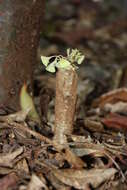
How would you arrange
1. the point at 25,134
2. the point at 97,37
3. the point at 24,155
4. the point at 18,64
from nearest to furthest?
the point at 24,155 → the point at 25,134 → the point at 18,64 → the point at 97,37

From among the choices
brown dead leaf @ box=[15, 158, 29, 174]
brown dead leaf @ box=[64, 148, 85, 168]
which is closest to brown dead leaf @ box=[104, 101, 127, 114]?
brown dead leaf @ box=[64, 148, 85, 168]

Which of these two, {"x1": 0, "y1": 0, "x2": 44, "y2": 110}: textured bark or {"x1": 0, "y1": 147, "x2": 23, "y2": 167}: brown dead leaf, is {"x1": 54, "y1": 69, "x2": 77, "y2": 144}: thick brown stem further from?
{"x1": 0, "y1": 0, "x2": 44, "y2": 110}: textured bark

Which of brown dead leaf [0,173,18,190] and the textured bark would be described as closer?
brown dead leaf [0,173,18,190]

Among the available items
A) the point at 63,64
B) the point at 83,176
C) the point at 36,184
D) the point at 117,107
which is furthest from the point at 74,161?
the point at 117,107

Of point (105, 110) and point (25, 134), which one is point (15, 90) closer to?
point (25, 134)

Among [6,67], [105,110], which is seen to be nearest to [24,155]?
[6,67]

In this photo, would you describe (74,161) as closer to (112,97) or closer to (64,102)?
(64,102)

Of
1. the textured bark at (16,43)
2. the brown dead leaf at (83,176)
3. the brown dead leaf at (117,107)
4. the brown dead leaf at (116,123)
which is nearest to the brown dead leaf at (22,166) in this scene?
the brown dead leaf at (83,176)
